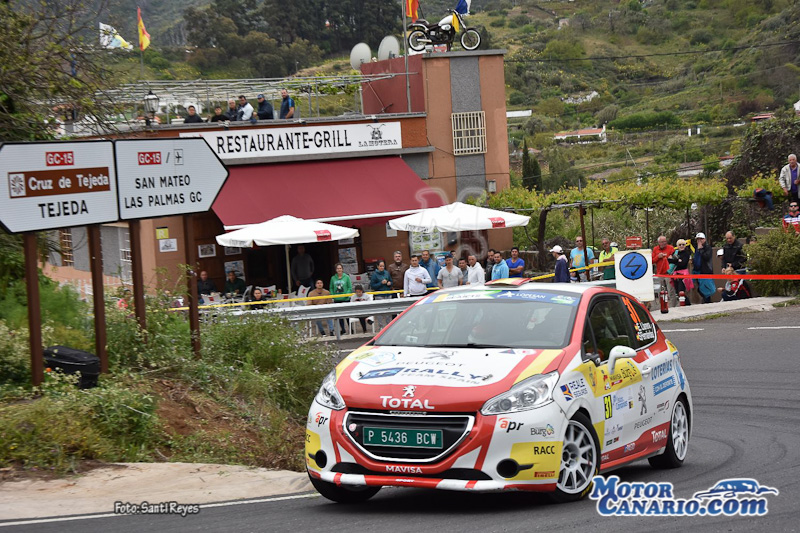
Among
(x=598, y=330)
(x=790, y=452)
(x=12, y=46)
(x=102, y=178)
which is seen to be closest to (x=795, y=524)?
(x=598, y=330)

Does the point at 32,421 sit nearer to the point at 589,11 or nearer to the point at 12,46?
the point at 12,46

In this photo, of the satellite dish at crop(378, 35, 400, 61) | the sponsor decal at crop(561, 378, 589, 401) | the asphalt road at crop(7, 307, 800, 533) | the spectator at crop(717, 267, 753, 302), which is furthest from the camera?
the satellite dish at crop(378, 35, 400, 61)

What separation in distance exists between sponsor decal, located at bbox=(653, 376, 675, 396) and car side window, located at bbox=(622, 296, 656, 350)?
35 cm

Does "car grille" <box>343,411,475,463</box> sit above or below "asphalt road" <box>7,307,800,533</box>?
above

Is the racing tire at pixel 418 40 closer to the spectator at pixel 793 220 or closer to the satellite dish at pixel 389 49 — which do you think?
the satellite dish at pixel 389 49

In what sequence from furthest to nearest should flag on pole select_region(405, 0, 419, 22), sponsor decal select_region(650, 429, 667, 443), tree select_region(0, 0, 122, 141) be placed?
flag on pole select_region(405, 0, 419, 22) → tree select_region(0, 0, 122, 141) → sponsor decal select_region(650, 429, 667, 443)

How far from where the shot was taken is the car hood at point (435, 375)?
6.81 metres

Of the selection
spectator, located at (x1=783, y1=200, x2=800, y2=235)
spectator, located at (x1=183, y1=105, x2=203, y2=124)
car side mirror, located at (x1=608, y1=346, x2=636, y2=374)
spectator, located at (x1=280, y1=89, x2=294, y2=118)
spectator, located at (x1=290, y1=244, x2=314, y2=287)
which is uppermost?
spectator, located at (x1=280, y1=89, x2=294, y2=118)

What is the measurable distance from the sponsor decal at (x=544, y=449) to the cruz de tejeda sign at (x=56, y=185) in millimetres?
5031

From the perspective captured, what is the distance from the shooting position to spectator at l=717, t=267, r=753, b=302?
23.3 meters

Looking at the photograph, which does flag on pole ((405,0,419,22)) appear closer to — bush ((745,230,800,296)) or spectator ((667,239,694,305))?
spectator ((667,239,694,305))

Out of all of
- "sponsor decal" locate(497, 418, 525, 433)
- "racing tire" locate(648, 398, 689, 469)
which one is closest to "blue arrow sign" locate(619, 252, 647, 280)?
"racing tire" locate(648, 398, 689, 469)

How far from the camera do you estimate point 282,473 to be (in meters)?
8.62

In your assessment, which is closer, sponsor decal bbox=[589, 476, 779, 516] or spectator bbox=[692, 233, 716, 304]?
sponsor decal bbox=[589, 476, 779, 516]
